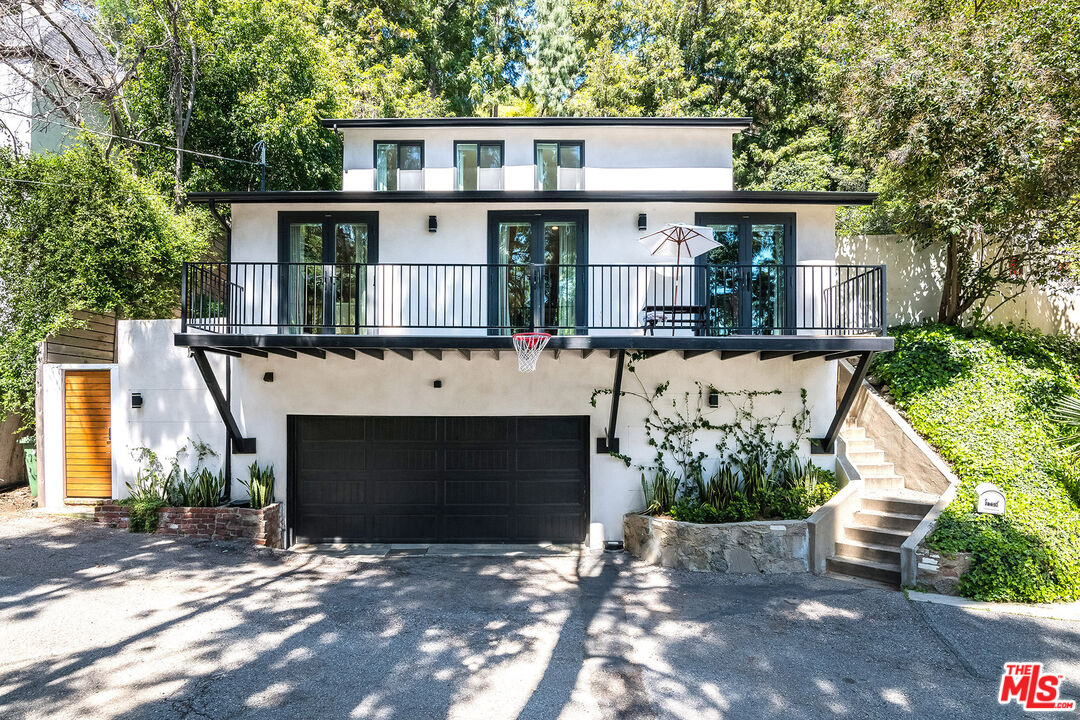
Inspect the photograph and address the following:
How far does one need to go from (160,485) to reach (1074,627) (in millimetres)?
11850

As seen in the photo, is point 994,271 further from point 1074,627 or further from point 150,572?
point 150,572

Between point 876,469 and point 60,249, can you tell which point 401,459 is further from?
point 876,469

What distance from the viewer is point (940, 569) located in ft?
21.5

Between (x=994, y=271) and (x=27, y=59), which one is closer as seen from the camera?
(x=994, y=271)

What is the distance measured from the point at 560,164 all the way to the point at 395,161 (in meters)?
3.25

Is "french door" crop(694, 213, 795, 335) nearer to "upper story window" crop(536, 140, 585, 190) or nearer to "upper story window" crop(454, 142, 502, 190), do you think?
"upper story window" crop(536, 140, 585, 190)

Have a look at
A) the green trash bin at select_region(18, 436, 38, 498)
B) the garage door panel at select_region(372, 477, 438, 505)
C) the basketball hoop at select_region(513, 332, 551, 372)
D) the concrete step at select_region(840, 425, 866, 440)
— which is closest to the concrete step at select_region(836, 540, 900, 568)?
the concrete step at select_region(840, 425, 866, 440)

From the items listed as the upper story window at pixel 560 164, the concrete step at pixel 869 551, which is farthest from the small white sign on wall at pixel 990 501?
the upper story window at pixel 560 164

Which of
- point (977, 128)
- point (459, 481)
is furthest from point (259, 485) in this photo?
point (977, 128)

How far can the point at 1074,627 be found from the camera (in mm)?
5723

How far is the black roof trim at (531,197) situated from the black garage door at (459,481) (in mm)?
3470

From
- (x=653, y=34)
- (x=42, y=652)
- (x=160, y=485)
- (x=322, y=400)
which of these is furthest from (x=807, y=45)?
(x=42, y=652)

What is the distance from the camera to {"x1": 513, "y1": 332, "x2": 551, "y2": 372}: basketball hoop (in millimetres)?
7215

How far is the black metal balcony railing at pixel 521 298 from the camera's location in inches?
334
